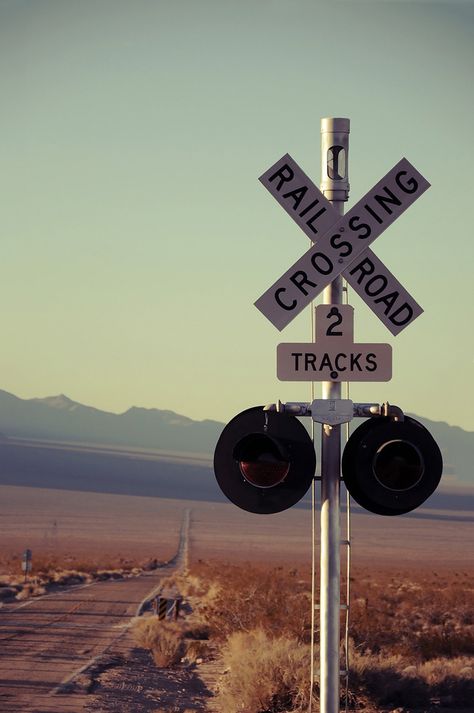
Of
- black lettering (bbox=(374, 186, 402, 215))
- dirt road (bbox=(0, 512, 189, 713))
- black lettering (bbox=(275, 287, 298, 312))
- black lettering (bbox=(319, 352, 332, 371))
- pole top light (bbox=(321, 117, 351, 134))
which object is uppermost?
pole top light (bbox=(321, 117, 351, 134))

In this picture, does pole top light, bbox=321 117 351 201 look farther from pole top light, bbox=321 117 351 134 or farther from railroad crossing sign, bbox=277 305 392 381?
railroad crossing sign, bbox=277 305 392 381

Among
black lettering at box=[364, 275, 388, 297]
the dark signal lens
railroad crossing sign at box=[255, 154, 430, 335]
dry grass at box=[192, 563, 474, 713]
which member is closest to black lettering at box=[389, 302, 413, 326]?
railroad crossing sign at box=[255, 154, 430, 335]

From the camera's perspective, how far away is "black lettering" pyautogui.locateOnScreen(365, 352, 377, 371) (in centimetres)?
672

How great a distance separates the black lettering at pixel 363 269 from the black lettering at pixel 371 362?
39 centimetres

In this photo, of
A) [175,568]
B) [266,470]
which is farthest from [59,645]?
[175,568]

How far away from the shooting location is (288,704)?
17016mm

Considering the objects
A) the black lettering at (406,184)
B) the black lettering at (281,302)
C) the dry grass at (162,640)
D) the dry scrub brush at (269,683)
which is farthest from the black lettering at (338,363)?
the dry grass at (162,640)

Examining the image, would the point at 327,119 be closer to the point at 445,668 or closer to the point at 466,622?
the point at 445,668

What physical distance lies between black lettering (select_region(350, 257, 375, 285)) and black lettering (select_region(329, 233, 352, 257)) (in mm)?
113

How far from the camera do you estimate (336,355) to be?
6.75 m

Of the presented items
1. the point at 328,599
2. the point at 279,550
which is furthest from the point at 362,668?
the point at 279,550

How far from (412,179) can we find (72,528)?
15148 cm

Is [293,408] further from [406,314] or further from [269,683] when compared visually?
[269,683]

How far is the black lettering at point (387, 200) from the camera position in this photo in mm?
6734
